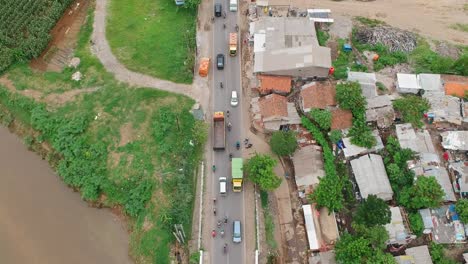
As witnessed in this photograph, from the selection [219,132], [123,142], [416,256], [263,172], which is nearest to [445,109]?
[416,256]

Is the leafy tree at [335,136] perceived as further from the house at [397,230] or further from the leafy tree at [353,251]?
the leafy tree at [353,251]

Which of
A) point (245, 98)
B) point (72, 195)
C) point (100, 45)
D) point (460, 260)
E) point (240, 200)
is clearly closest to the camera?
point (460, 260)

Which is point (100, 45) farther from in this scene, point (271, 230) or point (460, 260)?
point (460, 260)

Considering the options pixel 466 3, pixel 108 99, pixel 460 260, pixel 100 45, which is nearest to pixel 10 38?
pixel 100 45

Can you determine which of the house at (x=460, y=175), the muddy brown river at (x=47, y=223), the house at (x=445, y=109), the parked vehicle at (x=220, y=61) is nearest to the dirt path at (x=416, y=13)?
the house at (x=445, y=109)

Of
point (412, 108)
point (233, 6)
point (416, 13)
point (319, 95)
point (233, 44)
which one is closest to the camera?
point (412, 108)

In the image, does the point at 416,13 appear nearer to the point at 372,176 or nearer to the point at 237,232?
the point at 372,176
